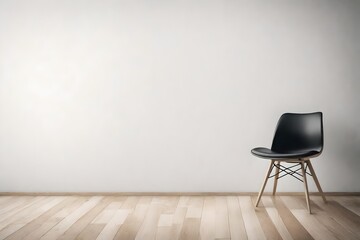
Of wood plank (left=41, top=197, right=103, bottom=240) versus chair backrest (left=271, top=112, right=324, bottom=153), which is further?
chair backrest (left=271, top=112, right=324, bottom=153)

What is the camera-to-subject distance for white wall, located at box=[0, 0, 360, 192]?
141 inches

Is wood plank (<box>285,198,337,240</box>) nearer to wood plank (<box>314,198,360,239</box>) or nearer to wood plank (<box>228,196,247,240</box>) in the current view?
wood plank (<box>314,198,360,239</box>)

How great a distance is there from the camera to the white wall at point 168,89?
359 cm

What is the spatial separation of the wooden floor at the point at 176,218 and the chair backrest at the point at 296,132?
19.5 inches

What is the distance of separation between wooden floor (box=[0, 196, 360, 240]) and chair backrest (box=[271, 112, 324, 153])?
494 millimetres

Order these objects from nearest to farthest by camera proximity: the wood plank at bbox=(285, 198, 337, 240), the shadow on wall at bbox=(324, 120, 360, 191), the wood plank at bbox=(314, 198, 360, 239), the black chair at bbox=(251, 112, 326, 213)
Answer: the wood plank at bbox=(285, 198, 337, 240) → the wood plank at bbox=(314, 198, 360, 239) → the black chair at bbox=(251, 112, 326, 213) → the shadow on wall at bbox=(324, 120, 360, 191)

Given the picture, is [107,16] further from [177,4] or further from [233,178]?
[233,178]

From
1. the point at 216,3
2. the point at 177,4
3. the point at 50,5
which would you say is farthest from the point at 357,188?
the point at 50,5

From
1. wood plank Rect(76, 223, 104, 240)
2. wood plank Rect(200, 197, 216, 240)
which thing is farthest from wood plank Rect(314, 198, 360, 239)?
wood plank Rect(76, 223, 104, 240)

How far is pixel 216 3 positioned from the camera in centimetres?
363

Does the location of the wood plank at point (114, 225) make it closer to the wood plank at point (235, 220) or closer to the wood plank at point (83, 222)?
the wood plank at point (83, 222)

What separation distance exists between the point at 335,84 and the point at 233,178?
1.34 meters

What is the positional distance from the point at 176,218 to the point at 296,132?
1.39 m

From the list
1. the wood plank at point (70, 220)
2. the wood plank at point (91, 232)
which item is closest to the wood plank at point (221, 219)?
the wood plank at point (91, 232)
